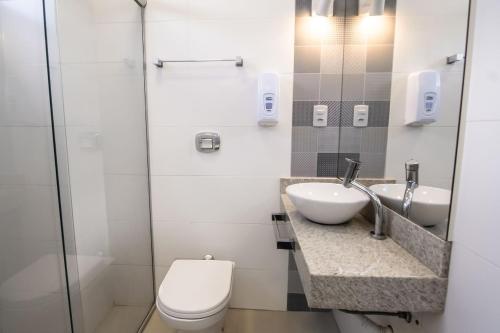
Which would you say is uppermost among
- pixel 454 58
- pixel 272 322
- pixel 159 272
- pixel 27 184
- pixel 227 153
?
pixel 454 58

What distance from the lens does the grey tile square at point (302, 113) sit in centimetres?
153

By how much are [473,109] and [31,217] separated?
1.60m

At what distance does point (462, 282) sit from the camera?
660 mm

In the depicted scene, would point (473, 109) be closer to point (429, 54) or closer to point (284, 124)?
point (429, 54)

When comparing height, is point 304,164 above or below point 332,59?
below

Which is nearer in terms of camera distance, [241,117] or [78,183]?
[78,183]

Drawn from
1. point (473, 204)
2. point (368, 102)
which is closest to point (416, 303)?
point (473, 204)

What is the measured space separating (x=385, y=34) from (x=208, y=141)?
123 cm

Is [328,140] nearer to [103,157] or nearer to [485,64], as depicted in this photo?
[485,64]

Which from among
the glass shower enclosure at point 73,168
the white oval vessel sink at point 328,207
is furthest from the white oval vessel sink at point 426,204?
the glass shower enclosure at point 73,168

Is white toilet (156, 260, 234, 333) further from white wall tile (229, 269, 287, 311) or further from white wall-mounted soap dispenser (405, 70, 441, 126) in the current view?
white wall-mounted soap dispenser (405, 70, 441, 126)

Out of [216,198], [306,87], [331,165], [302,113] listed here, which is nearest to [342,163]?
[331,165]

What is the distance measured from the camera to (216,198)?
1.64 m

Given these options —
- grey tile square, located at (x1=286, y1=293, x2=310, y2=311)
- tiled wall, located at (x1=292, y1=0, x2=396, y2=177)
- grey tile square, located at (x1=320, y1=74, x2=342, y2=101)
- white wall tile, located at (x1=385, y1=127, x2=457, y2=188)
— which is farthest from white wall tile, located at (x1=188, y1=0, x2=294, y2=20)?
grey tile square, located at (x1=286, y1=293, x2=310, y2=311)
